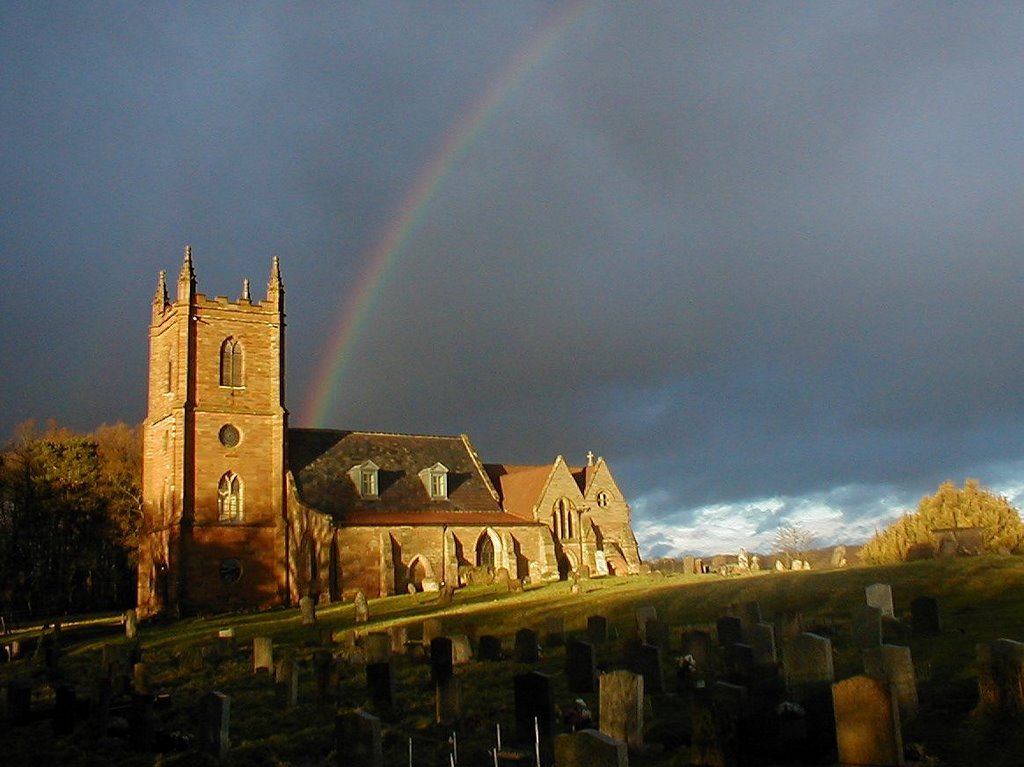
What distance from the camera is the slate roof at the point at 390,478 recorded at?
163 ft

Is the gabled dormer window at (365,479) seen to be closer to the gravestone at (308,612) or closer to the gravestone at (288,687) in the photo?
the gravestone at (308,612)

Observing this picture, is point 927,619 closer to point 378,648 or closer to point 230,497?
point 378,648

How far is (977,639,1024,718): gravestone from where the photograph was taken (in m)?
11.2

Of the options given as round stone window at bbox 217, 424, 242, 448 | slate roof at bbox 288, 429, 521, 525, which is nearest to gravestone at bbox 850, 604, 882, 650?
slate roof at bbox 288, 429, 521, 525

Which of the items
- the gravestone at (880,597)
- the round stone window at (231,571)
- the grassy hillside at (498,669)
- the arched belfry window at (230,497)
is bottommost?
the grassy hillside at (498,669)

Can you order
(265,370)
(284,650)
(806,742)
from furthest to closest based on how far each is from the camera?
1. (265,370)
2. (284,650)
3. (806,742)

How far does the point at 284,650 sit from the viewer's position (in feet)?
88.9

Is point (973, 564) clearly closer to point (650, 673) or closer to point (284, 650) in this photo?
point (650, 673)

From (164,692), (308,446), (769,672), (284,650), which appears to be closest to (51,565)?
(308,446)

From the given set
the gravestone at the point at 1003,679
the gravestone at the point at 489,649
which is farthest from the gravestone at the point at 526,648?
the gravestone at the point at 1003,679

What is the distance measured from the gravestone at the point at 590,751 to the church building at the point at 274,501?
38.8m

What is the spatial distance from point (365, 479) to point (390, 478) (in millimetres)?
1640

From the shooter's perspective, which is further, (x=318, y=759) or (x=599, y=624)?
(x=599, y=624)

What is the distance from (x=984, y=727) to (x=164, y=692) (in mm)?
15555
